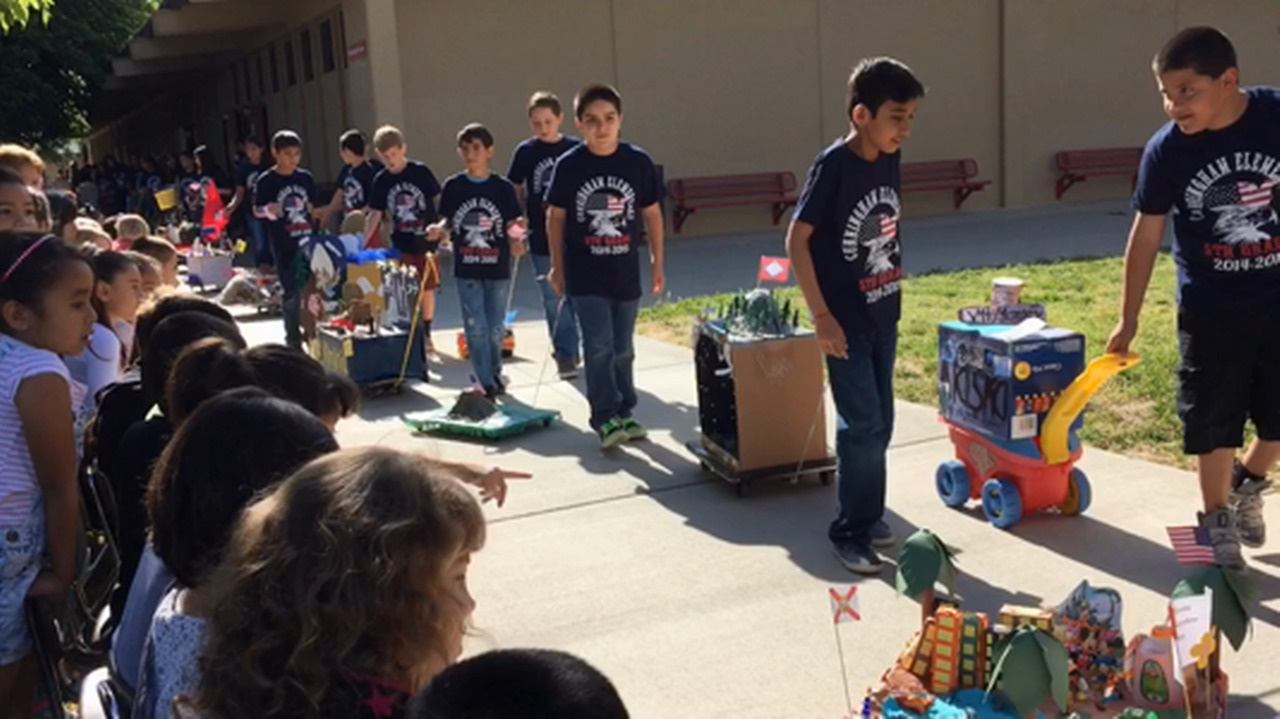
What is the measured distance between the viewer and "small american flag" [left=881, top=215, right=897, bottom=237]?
4641 mm

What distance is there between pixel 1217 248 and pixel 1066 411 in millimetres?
853

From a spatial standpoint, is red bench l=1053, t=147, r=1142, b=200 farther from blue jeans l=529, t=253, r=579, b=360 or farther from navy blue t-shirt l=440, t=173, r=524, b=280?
navy blue t-shirt l=440, t=173, r=524, b=280

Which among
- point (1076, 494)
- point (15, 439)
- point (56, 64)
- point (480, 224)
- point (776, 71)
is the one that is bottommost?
point (1076, 494)

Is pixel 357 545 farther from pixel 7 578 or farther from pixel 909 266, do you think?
pixel 909 266

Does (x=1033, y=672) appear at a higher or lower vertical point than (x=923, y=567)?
lower

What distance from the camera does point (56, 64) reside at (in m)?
35.1

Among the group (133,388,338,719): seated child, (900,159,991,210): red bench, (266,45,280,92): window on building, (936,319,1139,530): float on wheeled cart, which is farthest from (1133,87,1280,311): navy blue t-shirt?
(266,45,280,92): window on building

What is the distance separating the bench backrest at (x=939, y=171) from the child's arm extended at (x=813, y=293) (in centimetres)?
1597

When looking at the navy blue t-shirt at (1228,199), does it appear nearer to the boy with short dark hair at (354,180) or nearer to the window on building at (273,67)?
the boy with short dark hair at (354,180)

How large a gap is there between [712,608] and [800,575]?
46 centimetres

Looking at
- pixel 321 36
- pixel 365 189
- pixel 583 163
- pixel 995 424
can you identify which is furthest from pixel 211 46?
pixel 995 424

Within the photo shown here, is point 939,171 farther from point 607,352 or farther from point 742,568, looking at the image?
point 742,568

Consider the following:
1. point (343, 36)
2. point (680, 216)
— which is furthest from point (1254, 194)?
point (343, 36)

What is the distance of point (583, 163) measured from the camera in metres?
6.55
